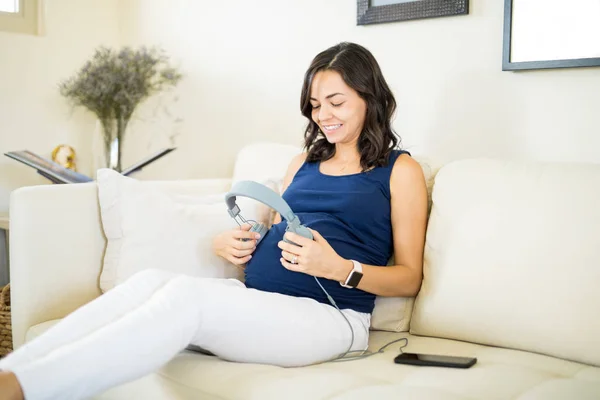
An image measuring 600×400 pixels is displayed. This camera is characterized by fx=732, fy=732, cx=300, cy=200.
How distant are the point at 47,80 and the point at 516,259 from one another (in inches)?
85.0

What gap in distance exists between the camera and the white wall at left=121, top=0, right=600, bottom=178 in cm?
203

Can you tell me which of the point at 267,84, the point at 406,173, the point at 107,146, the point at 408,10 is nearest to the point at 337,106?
the point at 406,173

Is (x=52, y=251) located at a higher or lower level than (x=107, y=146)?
lower

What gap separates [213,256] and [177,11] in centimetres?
148

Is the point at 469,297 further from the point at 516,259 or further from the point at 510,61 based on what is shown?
the point at 510,61

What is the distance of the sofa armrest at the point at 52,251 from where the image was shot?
187cm

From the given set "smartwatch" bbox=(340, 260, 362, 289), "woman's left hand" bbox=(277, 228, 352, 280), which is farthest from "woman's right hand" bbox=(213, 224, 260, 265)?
"smartwatch" bbox=(340, 260, 362, 289)

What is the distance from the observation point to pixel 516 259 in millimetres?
1610

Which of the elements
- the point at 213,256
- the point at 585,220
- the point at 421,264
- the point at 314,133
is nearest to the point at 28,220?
the point at 213,256

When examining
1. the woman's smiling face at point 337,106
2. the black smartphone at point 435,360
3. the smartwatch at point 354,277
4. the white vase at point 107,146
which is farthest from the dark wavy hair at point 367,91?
the white vase at point 107,146

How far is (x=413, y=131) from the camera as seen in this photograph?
2314mm

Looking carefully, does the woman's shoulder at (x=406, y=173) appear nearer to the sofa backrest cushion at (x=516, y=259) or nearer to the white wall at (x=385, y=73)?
the sofa backrest cushion at (x=516, y=259)

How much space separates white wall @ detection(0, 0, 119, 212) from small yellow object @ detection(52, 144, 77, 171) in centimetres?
6

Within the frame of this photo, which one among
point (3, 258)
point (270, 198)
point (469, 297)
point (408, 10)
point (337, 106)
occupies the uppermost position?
point (408, 10)
